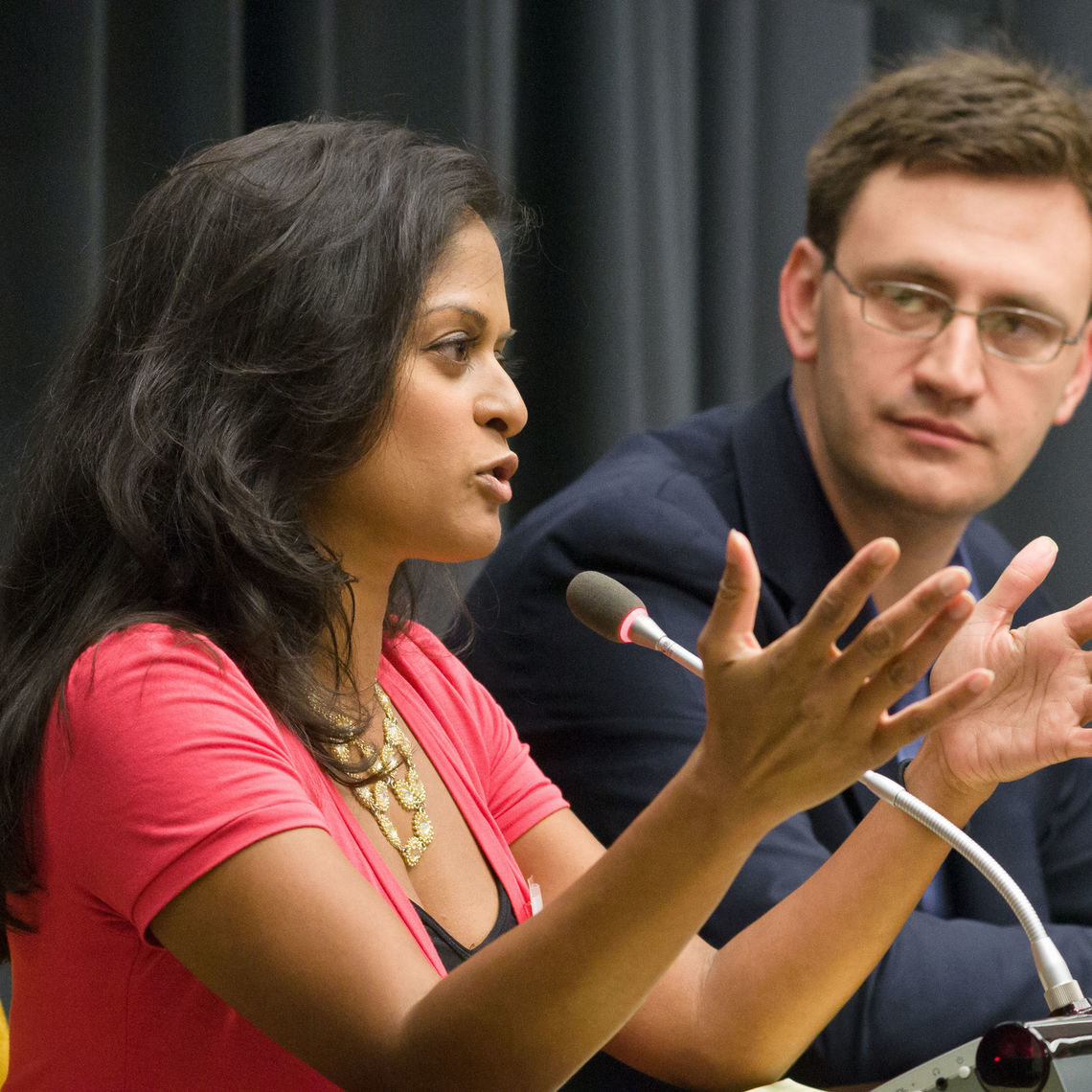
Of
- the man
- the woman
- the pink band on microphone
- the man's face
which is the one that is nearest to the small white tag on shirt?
the woman

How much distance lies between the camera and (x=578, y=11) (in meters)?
1.99

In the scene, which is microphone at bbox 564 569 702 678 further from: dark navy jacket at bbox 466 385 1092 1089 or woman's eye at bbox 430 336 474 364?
dark navy jacket at bbox 466 385 1092 1089

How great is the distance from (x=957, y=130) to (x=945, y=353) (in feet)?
0.88

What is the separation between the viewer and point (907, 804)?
95 cm

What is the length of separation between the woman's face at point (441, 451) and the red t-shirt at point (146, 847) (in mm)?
166

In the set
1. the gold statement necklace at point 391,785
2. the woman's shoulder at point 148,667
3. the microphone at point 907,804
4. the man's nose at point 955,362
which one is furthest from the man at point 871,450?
the woman's shoulder at point 148,667

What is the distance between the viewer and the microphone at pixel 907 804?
33.7 inches

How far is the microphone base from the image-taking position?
733 millimetres

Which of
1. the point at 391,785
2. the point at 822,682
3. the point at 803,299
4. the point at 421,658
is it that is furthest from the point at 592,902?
the point at 803,299

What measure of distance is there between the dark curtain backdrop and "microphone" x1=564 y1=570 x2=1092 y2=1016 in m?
0.85

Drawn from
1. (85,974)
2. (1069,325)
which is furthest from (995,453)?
(85,974)

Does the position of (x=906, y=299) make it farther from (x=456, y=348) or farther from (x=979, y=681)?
(x=979, y=681)

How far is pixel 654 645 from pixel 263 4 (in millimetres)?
1229

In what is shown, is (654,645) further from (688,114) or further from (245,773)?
(688,114)
